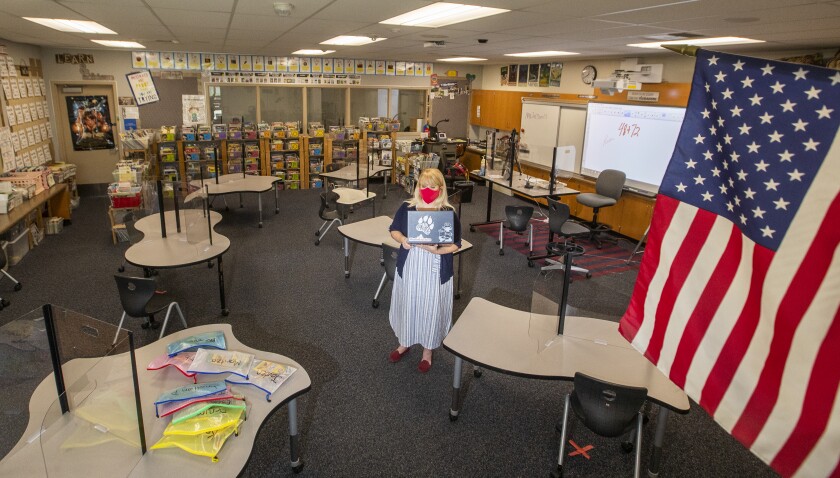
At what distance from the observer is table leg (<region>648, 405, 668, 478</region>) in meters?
3.04

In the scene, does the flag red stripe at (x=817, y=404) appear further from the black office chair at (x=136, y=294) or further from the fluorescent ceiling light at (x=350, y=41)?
the fluorescent ceiling light at (x=350, y=41)

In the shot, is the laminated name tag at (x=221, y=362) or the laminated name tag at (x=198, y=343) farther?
the laminated name tag at (x=198, y=343)

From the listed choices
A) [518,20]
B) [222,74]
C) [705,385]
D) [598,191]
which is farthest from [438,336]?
[222,74]

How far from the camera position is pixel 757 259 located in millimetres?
1703

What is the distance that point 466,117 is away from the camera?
42.4 ft

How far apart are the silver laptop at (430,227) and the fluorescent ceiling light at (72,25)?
4311mm

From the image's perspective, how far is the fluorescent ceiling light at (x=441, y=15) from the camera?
3.87 metres

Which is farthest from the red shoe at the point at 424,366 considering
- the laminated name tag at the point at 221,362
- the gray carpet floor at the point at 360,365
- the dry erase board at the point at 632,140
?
the dry erase board at the point at 632,140

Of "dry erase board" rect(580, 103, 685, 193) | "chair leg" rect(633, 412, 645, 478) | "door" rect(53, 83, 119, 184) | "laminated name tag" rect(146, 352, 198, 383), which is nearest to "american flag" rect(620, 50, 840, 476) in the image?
"chair leg" rect(633, 412, 645, 478)

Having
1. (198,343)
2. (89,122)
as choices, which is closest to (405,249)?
(198,343)

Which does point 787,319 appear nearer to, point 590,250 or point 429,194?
point 429,194

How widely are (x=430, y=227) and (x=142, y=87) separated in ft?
29.1

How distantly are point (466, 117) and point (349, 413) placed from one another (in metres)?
10.3

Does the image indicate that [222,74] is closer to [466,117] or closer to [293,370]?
[466,117]
